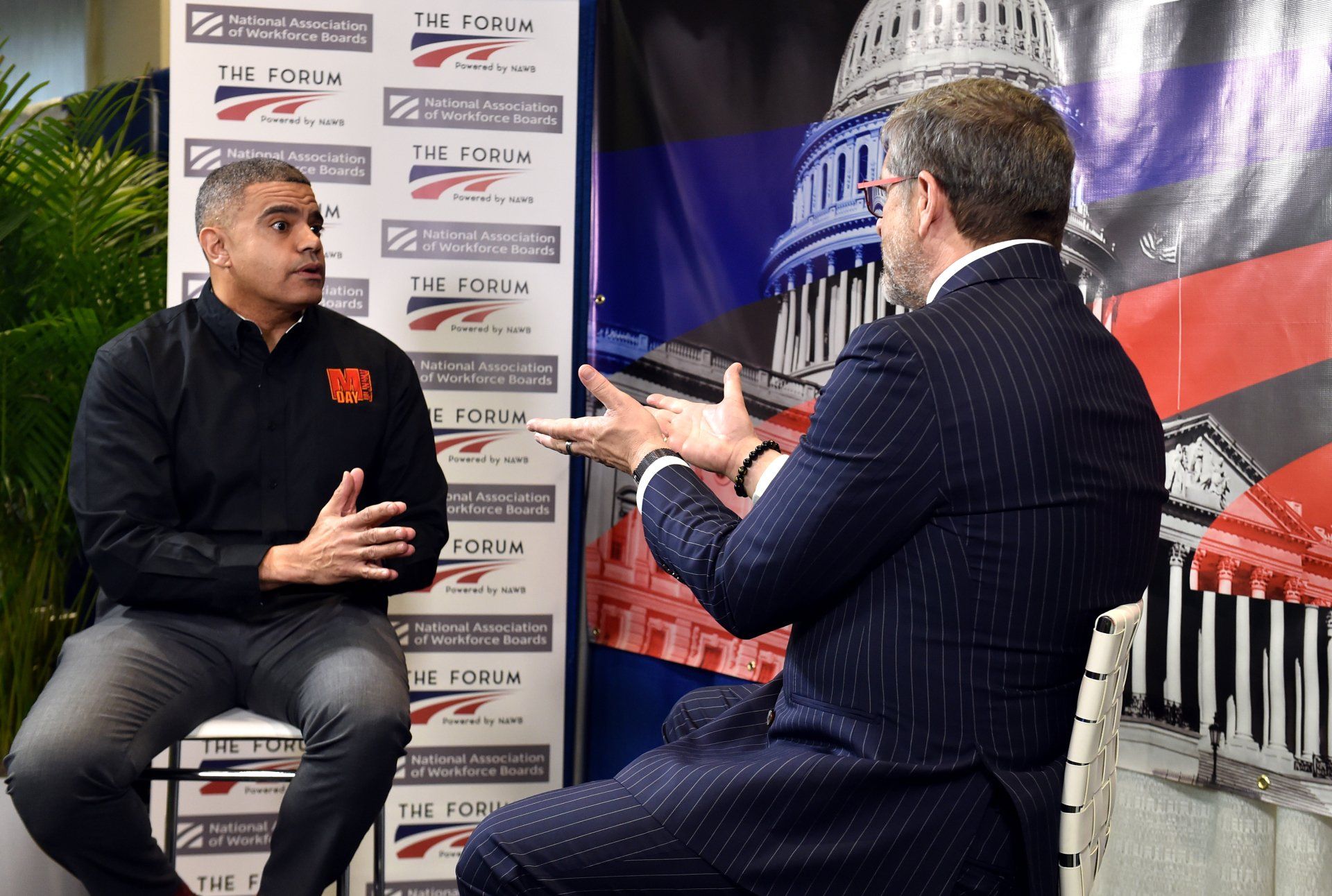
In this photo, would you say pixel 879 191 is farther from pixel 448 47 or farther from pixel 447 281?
pixel 448 47

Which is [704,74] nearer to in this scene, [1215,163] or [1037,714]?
[1215,163]

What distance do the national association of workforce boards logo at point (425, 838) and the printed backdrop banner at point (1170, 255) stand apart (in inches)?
34.5

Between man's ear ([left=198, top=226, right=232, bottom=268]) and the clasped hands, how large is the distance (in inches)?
49.1

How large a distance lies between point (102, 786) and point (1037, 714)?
5.17 feet

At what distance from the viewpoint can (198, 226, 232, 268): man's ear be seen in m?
2.51

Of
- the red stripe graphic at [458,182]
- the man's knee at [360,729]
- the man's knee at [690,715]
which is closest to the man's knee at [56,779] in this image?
the man's knee at [360,729]

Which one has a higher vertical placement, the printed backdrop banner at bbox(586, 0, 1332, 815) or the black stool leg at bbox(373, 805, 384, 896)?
the printed backdrop banner at bbox(586, 0, 1332, 815)

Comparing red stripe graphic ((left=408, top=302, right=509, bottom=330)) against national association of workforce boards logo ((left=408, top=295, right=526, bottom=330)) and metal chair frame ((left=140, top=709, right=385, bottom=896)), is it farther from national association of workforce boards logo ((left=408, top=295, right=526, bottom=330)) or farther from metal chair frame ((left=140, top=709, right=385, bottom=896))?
metal chair frame ((left=140, top=709, right=385, bottom=896))

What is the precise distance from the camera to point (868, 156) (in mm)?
2689

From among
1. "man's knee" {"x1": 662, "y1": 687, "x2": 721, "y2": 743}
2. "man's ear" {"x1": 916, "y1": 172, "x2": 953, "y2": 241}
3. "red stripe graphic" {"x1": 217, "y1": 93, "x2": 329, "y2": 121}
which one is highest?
"red stripe graphic" {"x1": 217, "y1": 93, "x2": 329, "y2": 121}

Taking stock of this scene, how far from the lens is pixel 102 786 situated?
6.23ft

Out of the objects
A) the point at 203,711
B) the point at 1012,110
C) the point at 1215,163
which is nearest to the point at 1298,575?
the point at 1215,163

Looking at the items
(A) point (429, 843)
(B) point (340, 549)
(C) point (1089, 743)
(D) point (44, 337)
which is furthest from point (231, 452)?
(C) point (1089, 743)

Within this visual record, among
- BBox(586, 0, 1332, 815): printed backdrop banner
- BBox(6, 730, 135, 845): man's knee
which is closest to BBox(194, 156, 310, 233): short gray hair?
BBox(586, 0, 1332, 815): printed backdrop banner
